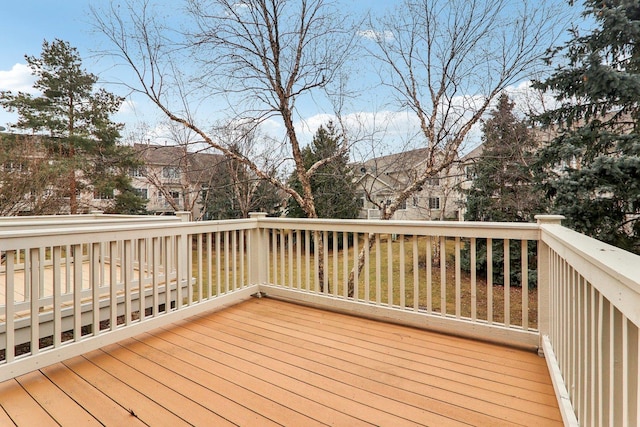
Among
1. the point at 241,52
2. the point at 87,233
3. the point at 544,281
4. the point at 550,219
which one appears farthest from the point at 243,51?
the point at 544,281

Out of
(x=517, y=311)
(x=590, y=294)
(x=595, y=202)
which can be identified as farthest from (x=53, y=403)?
(x=517, y=311)

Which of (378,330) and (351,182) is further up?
(351,182)

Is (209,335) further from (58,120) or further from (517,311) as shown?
(58,120)

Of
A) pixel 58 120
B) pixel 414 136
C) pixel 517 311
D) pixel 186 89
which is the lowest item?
pixel 517 311

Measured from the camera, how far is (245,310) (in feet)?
11.1

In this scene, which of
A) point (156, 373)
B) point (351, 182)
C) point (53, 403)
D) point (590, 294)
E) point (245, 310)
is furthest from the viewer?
point (351, 182)

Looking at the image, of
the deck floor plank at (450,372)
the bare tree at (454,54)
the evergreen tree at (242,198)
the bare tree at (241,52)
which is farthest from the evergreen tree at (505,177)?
the evergreen tree at (242,198)

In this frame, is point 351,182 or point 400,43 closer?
point 400,43

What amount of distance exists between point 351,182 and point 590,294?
592cm

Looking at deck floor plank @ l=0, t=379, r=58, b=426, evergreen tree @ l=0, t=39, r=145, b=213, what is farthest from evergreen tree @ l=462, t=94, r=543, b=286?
evergreen tree @ l=0, t=39, r=145, b=213

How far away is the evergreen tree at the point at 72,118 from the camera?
11922 millimetres

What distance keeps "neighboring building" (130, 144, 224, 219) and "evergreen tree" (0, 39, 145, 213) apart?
1.09 meters

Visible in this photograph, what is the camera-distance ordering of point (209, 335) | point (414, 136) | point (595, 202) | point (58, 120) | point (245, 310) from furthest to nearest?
point (58, 120) < point (414, 136) < point (595, 202) < point (245, 310) < point (209, 335)

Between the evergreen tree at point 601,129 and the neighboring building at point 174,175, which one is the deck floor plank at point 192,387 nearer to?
the neighboring building at point 174,175
